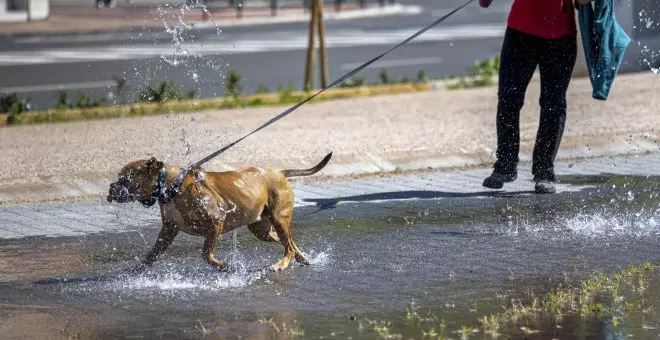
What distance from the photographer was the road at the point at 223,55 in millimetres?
19062

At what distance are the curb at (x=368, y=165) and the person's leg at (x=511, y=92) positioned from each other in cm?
117

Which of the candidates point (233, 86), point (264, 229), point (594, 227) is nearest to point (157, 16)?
point (233, 86)

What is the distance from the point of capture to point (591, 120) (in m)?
13.2

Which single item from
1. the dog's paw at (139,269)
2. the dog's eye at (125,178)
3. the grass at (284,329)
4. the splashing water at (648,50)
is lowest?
the splashing water at (648,50)

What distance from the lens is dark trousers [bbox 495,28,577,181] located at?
1019 centimetres

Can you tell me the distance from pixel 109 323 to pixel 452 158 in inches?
222

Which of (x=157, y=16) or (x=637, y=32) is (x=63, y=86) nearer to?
(x=637, y=32)

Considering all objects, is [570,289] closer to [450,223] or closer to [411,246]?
[411,246]

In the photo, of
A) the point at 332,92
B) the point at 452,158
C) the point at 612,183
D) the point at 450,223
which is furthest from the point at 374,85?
the point at 450,223

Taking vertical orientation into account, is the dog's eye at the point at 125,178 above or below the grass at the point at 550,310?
above

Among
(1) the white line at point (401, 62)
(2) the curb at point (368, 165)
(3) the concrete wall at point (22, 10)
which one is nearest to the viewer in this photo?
(2) the curb at point (368, 165)

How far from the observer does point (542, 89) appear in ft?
34.1

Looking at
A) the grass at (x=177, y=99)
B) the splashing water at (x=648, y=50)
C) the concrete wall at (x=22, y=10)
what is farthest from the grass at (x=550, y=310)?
the concrete wall at (x=22, y=10)

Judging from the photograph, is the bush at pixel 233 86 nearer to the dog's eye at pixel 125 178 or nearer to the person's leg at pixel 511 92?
the person's leg at pixel 511 92
